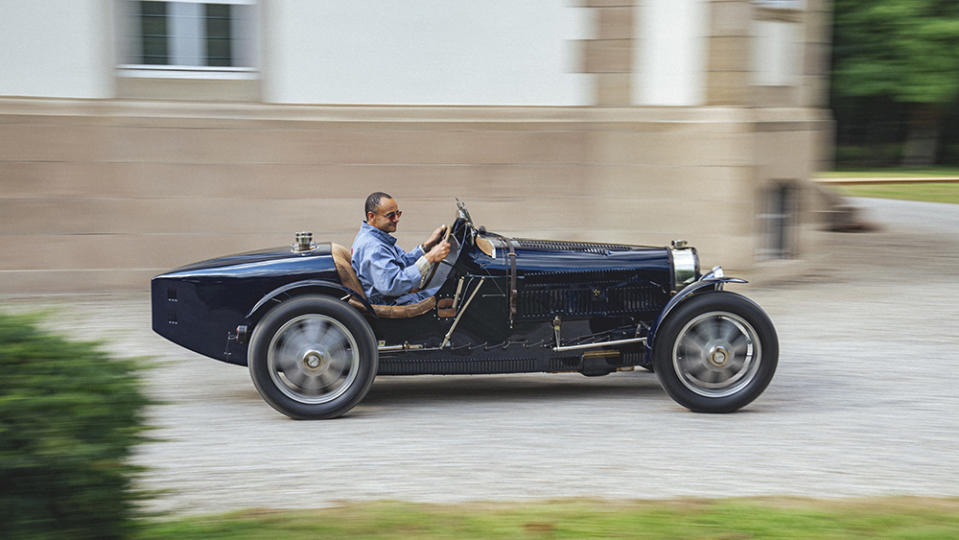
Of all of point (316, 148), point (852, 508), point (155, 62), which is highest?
point (155, 62)

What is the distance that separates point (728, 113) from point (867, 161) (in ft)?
117

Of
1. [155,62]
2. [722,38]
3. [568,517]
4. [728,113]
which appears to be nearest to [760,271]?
[728,113]

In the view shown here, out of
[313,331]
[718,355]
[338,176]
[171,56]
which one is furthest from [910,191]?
[313,331]

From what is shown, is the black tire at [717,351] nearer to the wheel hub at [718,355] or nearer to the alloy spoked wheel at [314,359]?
the wheel hub at [718,355]

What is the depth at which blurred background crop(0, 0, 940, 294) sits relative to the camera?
1056cm

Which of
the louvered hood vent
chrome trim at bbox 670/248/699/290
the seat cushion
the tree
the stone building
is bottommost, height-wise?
the seat cushion

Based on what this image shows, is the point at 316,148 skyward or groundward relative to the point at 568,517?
skyward

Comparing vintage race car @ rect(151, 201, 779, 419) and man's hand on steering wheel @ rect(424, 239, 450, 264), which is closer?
vintage race car @ rect(151, 201, 779, 419)

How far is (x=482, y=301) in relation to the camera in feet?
20.8

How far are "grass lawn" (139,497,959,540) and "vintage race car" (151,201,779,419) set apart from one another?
1.73 m

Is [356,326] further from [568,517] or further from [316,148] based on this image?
[316,148]

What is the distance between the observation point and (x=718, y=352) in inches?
243

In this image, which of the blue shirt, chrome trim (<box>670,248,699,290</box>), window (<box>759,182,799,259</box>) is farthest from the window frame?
chrome trim (<box>670,248,699,290</box>)

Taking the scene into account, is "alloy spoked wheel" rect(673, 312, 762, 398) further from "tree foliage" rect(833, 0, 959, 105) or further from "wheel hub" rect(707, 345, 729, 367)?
"tree foliage" rect(833, 0, 959, 105)
